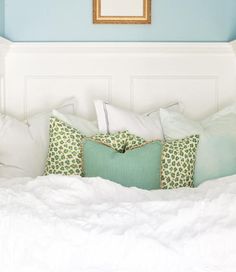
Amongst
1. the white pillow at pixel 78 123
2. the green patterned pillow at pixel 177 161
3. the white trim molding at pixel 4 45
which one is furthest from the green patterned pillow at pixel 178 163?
the white trim molding at pixel 4 45

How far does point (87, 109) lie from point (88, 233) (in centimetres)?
136

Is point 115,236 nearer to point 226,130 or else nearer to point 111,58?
point 226,130

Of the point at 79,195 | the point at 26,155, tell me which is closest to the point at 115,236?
the point at 79,195

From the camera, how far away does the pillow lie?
2.23m

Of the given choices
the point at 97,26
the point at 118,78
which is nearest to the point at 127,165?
the point at 118,78

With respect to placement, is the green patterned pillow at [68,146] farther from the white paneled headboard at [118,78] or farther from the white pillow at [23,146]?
the white paneled headboard at [118,78]

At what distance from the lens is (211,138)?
7.58ft

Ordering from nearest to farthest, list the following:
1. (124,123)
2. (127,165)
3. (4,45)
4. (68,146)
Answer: (127,165), (68,146), (124,123), (4,45)

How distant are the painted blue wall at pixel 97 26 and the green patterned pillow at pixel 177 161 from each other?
0.79 m

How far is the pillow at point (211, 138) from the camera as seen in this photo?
2229 millimetres

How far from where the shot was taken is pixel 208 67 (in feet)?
9.15

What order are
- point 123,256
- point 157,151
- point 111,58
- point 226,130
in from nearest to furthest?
point 123,256
point 157,151
point 226,130
point 111,58

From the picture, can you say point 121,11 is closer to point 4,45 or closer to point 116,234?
point 4,45

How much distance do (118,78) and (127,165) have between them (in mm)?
815
